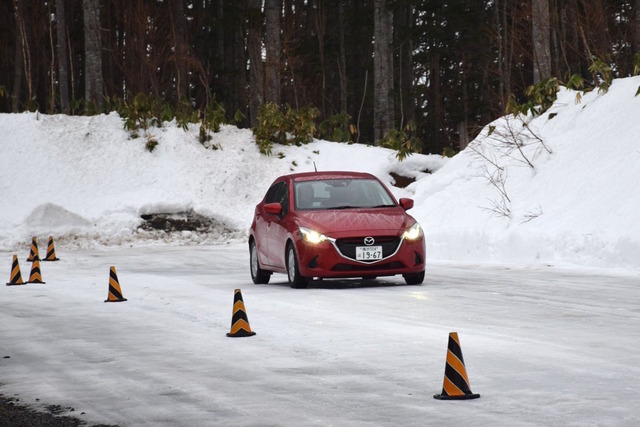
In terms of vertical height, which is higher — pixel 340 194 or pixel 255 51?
pixel 255 51

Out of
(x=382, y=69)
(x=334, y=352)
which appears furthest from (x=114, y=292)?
(x=382, y=69)

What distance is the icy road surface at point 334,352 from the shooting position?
627 cm

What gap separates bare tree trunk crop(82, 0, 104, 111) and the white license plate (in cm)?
2426

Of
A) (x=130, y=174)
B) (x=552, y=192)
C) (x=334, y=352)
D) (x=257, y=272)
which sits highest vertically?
(x=130, y=174)

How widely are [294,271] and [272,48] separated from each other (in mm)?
23830

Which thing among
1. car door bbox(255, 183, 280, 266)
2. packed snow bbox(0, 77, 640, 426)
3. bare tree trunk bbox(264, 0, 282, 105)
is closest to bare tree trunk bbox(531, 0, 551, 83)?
packed snow bbox(0, 77, 640, 426)

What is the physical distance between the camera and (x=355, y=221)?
46.6 ft

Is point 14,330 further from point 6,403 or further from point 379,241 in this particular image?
point 379,241

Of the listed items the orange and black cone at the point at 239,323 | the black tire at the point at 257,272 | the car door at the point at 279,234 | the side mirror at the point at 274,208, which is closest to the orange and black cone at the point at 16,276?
the black tire at the point at 257,272

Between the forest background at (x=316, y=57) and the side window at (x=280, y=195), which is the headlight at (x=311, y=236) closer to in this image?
the side window at (x=280, y=195)

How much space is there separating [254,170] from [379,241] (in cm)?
1987

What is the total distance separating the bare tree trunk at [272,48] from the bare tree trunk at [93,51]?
6.01 m

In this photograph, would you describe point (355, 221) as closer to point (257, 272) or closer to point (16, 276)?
point (257, 272)

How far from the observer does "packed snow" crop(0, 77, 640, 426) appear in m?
6.68
